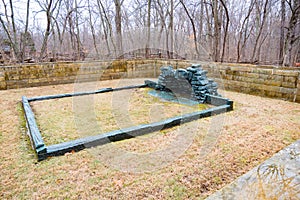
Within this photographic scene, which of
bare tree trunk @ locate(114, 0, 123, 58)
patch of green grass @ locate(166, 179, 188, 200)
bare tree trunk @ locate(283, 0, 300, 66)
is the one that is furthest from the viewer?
bare tree trunk @ locate(114, 0, 123, 58)

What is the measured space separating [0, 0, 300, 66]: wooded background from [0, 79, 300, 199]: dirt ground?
6389 mm

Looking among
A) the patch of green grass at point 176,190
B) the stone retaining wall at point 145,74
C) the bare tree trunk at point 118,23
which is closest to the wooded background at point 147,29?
the bare tree trunk at point 118,23

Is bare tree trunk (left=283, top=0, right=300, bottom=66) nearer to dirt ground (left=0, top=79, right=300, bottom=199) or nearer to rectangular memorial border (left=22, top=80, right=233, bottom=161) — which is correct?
dirt ground (left=0, top=79, right=300, bottom=199)

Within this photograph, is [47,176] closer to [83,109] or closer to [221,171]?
[221,171]

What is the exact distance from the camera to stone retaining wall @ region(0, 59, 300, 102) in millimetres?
4699

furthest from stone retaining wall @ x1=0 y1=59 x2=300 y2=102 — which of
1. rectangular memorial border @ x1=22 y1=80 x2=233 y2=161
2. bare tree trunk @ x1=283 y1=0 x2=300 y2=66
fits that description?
rectangular memorial border @ x1=22 y1=80 x2=233 y2=161

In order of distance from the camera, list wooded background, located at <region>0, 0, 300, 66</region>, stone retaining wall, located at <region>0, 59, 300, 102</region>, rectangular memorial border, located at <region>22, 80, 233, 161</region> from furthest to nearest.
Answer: wooded background, located at <region>0, 0, 300, 66</region> → stone retaining wall, located at <region>0, 59, 300, 102</region> → rectangular memorial border, located at <region>22, 80, 233, 161</region>

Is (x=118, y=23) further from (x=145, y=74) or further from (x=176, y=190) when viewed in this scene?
(x=176, y=190)

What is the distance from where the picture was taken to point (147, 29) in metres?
11.9

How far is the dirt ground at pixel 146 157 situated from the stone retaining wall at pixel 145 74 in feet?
3.86

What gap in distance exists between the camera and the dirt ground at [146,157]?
1693 mm

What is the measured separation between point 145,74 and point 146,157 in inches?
256

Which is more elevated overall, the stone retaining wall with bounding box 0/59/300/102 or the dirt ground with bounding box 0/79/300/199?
the stone retaining wall with bounding box 0/59/300/102

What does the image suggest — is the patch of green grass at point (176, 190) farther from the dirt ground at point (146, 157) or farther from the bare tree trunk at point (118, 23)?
the bare tree trunk at point (118, 23)
